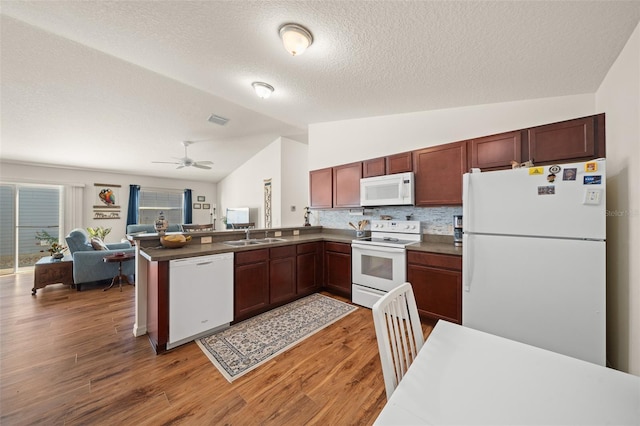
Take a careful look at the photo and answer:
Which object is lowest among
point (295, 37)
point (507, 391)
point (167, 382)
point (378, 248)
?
point (167, 382)

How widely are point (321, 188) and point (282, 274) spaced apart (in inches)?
65.1

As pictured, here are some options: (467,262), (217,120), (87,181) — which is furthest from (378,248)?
(87,181)

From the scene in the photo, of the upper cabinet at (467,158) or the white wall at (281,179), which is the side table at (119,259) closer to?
the white wall at (281,179)

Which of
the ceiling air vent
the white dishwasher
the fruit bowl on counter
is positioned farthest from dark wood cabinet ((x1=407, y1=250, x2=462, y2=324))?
the ceiling air vent

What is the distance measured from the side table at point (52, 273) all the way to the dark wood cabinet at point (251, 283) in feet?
11.4

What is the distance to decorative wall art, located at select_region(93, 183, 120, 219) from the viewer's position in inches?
238

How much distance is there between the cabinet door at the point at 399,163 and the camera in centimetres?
289

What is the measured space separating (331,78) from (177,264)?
2.37 metres

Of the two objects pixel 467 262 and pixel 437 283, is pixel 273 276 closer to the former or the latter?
pixel 437 283

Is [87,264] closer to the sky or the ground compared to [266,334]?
closer to the sky

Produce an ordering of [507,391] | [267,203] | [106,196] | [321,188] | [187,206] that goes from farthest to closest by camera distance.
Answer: [187,206] < [106,196] < [267,203] < [321,188] < [507,391]

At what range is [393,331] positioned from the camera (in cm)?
100

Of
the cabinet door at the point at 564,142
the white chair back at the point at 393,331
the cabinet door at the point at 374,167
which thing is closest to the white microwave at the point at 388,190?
the cabinet door at the point at 374,167

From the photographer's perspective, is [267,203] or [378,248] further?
[267,203]
